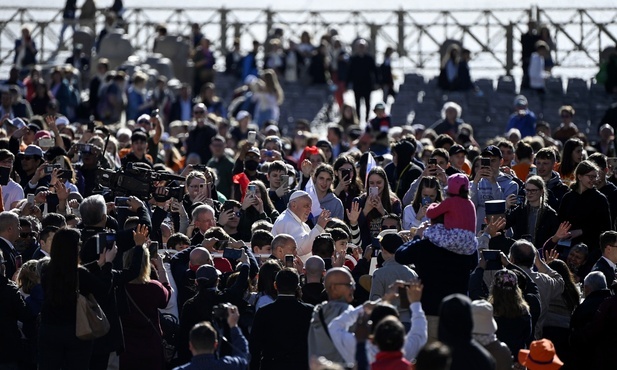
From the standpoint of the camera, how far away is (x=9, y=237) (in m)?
13.9

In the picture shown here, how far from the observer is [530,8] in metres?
33.5

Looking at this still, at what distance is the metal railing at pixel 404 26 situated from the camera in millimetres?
32969

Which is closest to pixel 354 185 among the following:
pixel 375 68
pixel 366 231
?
pixel 366 231

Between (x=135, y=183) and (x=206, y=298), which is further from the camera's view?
(x=135, y=183)

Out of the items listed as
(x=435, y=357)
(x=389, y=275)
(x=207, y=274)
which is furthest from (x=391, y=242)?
(x=435, y=357)

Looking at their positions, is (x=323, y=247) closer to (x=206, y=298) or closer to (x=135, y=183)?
(x=206, y=298)

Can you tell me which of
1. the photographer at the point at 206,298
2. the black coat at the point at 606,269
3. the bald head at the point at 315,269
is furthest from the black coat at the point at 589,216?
the photographer at the point at 206,298

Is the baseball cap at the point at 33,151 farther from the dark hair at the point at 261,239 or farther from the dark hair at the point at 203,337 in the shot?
the dark hair at the point at 203,337

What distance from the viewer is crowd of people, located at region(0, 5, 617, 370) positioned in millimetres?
11625

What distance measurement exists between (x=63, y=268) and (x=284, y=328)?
64.2 inches

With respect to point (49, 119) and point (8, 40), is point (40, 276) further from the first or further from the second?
point (8, 40)

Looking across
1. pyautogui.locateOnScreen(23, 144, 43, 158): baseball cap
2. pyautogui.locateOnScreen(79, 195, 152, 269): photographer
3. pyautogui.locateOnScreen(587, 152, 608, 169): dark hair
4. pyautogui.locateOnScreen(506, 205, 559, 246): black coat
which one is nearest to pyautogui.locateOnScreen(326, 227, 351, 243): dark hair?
pyautogui.locateOnScreen(79, 195, 152, 269): photographer

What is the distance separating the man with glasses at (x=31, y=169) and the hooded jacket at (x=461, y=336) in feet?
23.3

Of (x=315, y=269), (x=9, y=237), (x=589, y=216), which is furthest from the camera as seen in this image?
(x=589, y=216)
